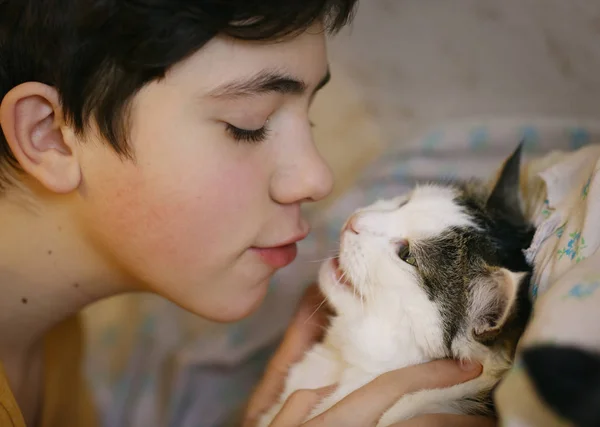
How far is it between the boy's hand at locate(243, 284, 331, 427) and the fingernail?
0.28 m

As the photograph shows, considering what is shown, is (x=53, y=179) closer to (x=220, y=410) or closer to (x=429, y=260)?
(x=429, y=260)

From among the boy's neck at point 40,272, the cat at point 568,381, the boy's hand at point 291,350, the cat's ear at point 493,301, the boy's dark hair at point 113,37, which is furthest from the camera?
the boy's hand at point 291,350

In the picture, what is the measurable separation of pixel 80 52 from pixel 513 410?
62 cm

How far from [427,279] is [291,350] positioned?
Result: 33 centimetres

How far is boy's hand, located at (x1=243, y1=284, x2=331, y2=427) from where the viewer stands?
105cm

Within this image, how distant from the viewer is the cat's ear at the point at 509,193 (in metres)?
0.97

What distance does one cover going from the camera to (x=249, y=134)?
2.48 ft

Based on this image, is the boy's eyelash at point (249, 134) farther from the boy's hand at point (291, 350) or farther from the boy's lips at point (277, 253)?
the boy's hand at point (291, 350)

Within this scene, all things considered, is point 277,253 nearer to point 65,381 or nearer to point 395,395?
point 395,395

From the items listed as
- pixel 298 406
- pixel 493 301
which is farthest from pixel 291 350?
pixel 493 301

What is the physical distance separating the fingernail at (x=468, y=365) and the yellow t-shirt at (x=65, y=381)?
30.8 inches

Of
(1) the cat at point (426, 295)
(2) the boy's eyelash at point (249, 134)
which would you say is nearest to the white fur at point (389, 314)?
(1) the cat at point (426, 295)

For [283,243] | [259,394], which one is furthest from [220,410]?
[283,243]

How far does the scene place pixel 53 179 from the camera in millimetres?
769
